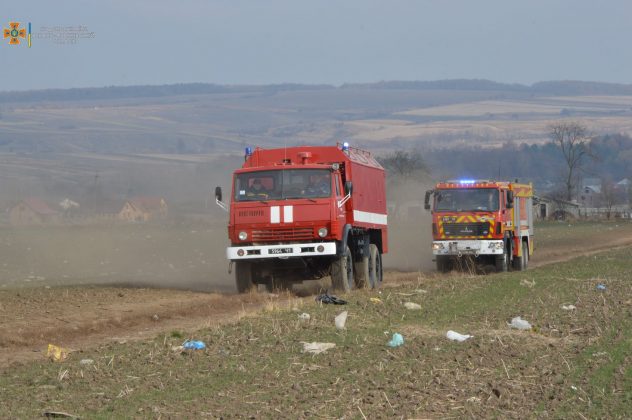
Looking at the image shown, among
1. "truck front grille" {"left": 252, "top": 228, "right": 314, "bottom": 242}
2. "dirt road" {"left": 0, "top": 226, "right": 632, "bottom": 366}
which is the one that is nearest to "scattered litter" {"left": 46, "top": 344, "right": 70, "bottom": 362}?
"dirt road" {"left": 0, "top": 226, "right": 632, "bottom": 366}

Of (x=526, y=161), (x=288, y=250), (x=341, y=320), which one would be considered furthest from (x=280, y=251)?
(x=526, y=161)

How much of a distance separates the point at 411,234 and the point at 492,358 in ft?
148

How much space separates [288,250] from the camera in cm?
2233

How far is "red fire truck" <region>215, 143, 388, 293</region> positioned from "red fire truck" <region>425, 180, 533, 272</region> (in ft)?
25.1

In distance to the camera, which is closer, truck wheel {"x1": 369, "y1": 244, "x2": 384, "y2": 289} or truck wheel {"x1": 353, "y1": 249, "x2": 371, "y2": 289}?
truck wheel {"x1": 353, "y1": 249, "x2": 371, "y2": 289}

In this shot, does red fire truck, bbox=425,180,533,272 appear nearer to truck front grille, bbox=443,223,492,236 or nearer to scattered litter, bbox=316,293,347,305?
truck front grille, bbox=443,223,492,236

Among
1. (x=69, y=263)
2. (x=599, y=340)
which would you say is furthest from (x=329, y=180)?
(x=69, y=263)

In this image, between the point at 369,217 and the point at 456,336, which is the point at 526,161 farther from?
the point at 456,336

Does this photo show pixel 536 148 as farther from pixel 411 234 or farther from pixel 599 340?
pixel 599 340

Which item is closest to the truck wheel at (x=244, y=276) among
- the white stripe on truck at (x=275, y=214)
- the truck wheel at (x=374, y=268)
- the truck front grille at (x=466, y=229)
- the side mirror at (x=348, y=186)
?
the white stripe on truck at (x=275, y=214)

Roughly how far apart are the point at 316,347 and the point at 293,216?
937cm

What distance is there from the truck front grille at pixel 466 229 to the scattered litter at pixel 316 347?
18044 mm

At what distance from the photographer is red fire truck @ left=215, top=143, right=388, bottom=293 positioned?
884 inches

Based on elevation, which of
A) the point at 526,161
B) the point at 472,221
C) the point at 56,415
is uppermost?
the point at 56,415
